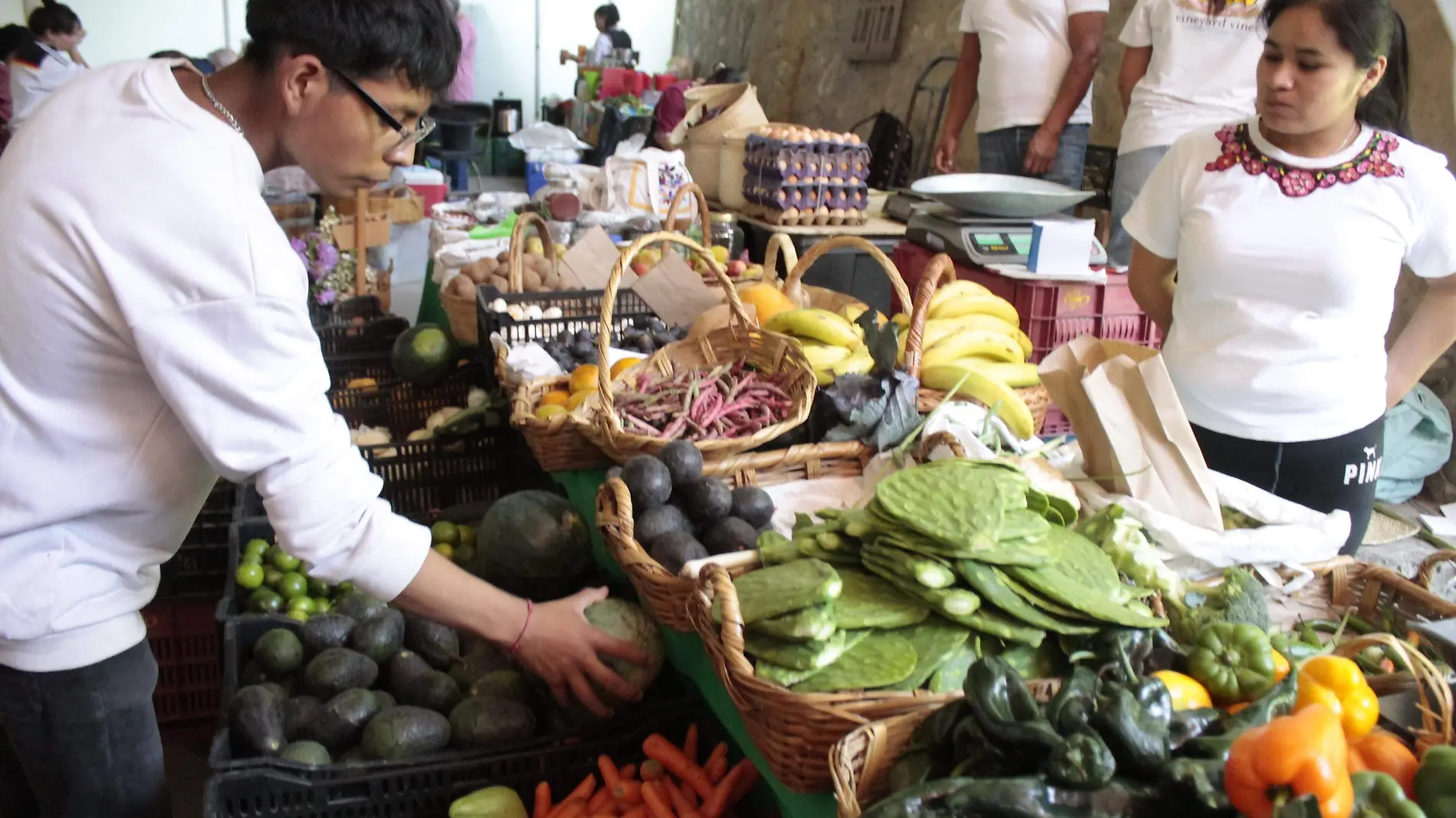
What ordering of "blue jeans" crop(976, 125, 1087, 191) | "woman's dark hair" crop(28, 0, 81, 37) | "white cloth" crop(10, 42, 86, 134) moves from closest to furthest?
1. "blue jeans" crop(976, 125, 1087, 191)
2. "white cloth" crop(10, 42, 86, 134)
3. "woman's dark hair" crop(28, 0, 81, 37)

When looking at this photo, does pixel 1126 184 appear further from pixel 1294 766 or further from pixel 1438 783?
pixel 1294 766

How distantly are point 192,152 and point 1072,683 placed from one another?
1105 millimetres

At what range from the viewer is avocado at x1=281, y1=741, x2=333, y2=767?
1605 mm

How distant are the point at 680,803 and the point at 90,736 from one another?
843 mm

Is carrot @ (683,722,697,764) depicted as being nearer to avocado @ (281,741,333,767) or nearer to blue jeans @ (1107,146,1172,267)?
avocado @ (281,741,333,767)

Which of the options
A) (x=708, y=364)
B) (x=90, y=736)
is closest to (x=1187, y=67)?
(x=708, y=364)

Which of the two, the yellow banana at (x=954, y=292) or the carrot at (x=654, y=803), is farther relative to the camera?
the yellow banana at (x=954, y=292)

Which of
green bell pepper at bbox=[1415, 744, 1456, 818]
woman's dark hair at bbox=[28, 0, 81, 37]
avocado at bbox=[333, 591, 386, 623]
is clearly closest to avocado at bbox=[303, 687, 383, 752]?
avocado at bbox=[333, 591, 386, 623]

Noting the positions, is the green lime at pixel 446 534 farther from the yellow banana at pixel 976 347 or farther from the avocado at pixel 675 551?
the yellow banana at pixel 976 347

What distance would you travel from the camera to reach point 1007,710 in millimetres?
998

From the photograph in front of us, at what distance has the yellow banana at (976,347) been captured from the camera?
7.59 ft

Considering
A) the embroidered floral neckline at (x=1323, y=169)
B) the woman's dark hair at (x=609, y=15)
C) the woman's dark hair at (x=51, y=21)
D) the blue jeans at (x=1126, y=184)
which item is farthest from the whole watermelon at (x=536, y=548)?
the woman's dark hair at (x=609, y=15)

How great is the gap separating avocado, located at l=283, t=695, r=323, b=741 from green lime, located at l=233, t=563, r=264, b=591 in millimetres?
453

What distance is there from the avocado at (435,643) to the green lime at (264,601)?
36cm
